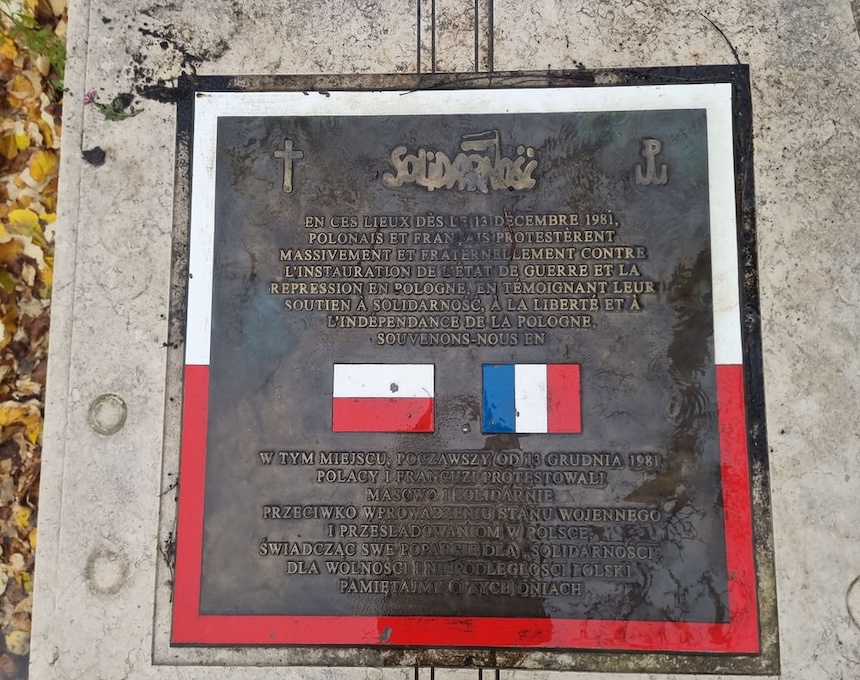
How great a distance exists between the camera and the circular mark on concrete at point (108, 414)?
248 centimetres

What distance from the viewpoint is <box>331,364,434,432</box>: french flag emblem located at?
2.40m

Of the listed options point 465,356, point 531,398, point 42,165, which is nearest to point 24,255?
point 42,165

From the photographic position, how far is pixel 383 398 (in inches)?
95.4

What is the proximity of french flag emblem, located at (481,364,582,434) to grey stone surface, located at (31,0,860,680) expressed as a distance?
787 millimetres

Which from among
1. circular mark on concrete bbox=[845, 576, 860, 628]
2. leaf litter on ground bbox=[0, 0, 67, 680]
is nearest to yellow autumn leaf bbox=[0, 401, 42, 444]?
leaf litter on ground bbox=[0, 0, 67, 680]

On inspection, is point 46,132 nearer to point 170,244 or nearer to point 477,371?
point 170,244

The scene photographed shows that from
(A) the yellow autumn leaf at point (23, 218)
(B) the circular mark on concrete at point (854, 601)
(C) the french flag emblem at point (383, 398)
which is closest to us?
(B) the circular mark on concrete at point (854, 601)

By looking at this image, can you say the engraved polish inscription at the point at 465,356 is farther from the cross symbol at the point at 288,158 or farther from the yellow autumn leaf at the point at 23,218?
the yellow autumn leaf at the point at 23,218

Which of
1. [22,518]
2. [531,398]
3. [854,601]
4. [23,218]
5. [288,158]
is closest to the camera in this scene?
[854,601]

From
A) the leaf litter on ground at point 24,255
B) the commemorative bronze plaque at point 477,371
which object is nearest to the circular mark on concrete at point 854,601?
the commemorative bronze plaque at point 477,371

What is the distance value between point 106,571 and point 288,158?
6.02 ft

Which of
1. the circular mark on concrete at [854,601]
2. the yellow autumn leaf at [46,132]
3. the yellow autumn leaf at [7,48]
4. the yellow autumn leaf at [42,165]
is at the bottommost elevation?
the circular mark on concrete at [854,601]

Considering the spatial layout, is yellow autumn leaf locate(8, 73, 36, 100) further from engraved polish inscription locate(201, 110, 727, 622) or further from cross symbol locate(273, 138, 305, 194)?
cross symbol locate(273, 138, 305, 194)

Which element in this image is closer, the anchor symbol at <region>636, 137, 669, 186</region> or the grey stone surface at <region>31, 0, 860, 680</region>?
the grey stone surface at <region>31, 0, 860, 680</region>
